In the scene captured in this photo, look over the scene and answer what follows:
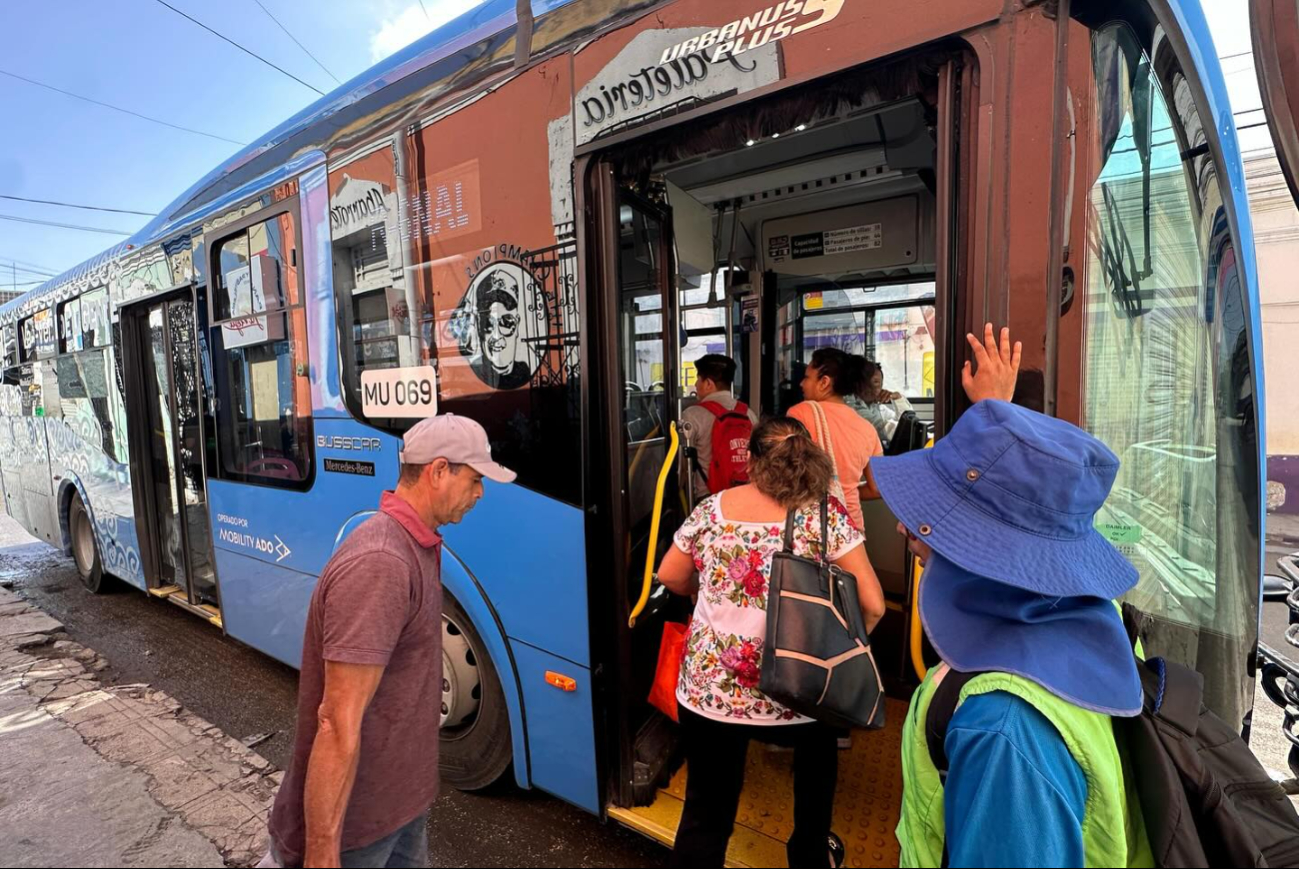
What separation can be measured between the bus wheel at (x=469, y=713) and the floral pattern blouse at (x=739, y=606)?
1.13m

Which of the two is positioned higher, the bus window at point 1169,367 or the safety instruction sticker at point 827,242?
the safety instruction sticker at point 827,242

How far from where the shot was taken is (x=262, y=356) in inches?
133

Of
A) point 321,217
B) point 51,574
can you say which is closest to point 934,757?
point 321,217

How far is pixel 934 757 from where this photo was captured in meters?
1.03

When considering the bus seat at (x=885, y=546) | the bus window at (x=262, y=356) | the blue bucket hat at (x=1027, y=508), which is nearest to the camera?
the blue bucket hat at (x=1027, y=508)

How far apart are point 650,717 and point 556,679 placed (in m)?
0.45

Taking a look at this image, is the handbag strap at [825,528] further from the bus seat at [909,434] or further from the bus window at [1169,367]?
the bus seat at [909,434]

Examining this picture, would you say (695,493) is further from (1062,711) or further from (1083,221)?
(1062,711)

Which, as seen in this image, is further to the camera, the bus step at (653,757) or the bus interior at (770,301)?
the bus step at (653,757)

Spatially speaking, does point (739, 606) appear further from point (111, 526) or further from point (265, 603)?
point (111, 526)

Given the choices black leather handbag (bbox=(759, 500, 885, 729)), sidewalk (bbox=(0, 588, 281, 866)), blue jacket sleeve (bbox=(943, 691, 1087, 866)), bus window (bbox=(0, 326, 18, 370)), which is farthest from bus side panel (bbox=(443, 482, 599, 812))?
bus window (bbox=(0, 326, 18, 370))

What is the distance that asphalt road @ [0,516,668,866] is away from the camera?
2.49m

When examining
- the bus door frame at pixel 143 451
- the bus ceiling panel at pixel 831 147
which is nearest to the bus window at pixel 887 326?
the bus ceiling panel at pixel 831 147

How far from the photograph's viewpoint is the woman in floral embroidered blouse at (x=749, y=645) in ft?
5.91
